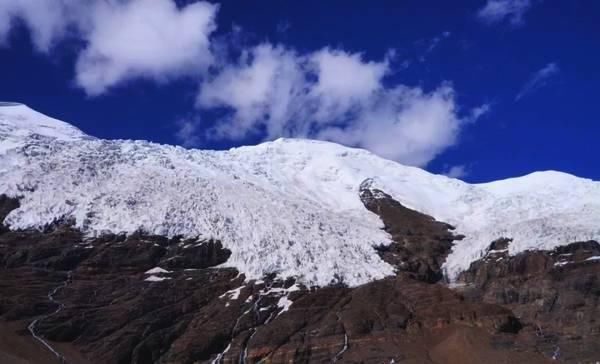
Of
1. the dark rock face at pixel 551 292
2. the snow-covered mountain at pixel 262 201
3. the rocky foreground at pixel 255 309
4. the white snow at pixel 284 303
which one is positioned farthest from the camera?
the snow-covered mountain at pixel 262 201

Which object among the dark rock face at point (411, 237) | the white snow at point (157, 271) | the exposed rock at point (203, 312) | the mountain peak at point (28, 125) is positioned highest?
the mountain peak at point (28, 125)

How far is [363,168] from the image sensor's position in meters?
178

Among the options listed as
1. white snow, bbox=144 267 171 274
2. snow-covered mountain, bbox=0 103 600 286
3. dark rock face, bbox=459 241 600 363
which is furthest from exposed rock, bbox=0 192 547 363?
dark rock face, bbox=459 241 600 363

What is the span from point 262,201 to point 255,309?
34912 millimetres

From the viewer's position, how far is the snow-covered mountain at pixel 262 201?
400ft

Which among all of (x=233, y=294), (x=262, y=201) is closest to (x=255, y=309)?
(x=233, y=294)

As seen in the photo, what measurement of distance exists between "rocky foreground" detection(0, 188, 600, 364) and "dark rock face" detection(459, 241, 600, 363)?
19 cm

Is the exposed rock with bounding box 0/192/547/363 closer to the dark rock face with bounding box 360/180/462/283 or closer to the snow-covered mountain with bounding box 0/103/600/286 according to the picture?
the snow-covered mountain with bounding box 0/103/600/286

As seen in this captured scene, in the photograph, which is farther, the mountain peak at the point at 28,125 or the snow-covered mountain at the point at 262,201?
the mountain peak at the point at 28,125

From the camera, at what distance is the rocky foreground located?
98.8 m

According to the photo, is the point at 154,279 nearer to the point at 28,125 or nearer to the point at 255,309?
the point at 255,309

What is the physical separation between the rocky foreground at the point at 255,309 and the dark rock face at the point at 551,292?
19cm

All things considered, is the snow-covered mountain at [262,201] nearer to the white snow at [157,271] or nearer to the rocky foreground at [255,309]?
the rocky foreground at [255,309]

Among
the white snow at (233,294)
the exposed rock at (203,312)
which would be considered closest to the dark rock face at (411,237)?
the exposed rock at (203,312)
